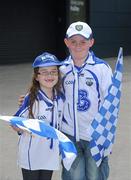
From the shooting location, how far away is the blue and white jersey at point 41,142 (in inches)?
145

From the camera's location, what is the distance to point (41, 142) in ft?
12.1

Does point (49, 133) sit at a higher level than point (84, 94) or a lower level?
lower

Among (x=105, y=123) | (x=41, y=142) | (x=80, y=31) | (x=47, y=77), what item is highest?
(x=80, y=31)

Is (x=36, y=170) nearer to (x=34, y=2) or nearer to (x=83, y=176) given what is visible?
(x=83, y=176)

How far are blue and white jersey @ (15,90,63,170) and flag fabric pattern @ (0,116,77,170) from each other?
133 mm

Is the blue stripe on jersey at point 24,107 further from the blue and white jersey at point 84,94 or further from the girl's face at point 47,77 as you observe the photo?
the blue and white jersey at point 84,94

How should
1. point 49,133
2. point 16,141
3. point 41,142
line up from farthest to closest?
1. point 16,141
2. point 41,142
3. point 49,133

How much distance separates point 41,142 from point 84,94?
1.55 ft

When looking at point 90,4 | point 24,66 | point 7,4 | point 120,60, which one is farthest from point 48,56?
point 90,4

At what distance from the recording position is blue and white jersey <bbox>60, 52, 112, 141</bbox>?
376 cm

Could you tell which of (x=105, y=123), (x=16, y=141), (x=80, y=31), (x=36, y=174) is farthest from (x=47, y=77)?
(x=16, y=141)

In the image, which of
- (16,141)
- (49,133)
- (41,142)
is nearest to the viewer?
(49,133)

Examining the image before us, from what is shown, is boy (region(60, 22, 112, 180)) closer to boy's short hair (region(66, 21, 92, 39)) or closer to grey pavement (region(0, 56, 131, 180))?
boy's short hair (region(66, 21, 92, 39))

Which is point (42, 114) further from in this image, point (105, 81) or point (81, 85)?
point (105, 81)
